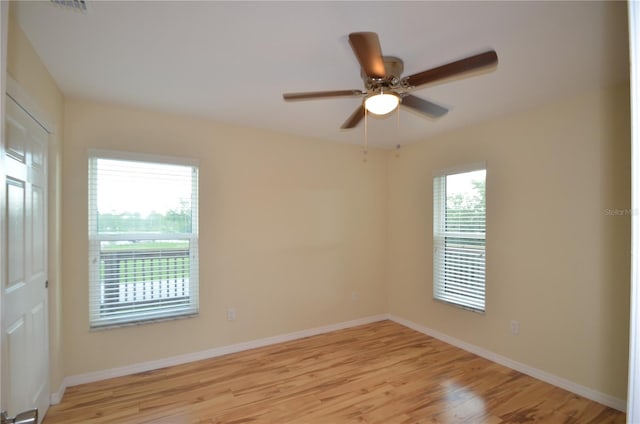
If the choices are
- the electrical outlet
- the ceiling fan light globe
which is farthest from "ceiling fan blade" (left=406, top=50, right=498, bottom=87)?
the electrical outlet

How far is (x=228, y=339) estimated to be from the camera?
340 centimetres

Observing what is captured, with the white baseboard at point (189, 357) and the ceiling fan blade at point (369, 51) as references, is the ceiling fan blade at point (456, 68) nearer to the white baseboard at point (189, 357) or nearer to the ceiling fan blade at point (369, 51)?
the ceiling fan blade at point (369, 51)

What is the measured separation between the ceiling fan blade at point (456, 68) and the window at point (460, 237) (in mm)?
1908

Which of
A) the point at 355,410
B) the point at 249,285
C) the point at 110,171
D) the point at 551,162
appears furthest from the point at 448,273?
the point at 110,171

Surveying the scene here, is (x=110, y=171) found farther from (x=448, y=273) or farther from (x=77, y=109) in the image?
(x=448, y=273)

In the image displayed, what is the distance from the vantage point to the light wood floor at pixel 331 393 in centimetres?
231

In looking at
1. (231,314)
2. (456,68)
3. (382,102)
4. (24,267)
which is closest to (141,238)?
(24,267)

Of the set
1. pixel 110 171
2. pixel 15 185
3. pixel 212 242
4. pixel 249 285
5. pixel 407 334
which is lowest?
pixel 407 334

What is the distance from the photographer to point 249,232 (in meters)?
3.54

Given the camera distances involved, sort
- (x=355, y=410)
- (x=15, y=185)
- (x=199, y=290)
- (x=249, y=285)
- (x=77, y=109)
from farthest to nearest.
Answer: (x=249, y=285)
(x=199, y=290)
(x=77, y=109)
(x=355, y=410)
(x=15, y=185)

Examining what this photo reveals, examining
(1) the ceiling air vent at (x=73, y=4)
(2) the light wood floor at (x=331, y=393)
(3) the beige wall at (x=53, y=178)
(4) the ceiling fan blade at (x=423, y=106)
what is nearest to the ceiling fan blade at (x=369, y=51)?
(4) the ceiling fan blade at (x=423, y=106)

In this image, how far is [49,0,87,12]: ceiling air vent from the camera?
155 cm

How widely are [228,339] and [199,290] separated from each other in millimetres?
637

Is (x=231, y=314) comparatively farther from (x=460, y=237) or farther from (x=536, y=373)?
(x=536, y=373)
